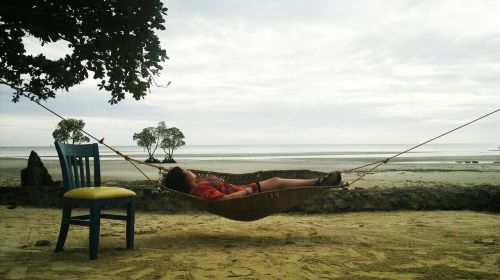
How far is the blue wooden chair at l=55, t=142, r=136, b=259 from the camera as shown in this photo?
3.15 metres

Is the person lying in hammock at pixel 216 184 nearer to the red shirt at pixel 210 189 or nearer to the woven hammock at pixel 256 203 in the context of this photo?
the red shirt at pixel 210 189

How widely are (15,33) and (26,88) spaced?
1.41 meters

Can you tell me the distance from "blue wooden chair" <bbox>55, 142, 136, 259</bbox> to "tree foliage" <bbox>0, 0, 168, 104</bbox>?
8.98 ft

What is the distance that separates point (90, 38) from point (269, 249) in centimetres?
487

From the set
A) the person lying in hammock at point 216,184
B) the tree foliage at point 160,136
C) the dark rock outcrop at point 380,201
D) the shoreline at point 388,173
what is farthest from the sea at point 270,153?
the person lying in hammock at point 216,184

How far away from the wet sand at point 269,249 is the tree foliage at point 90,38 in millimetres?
2530

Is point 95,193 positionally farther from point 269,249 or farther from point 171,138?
point 171,138

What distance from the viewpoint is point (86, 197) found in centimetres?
317

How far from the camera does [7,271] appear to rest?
2.76 metres

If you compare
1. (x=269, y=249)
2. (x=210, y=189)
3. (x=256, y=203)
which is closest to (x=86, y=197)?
(x=210, y=189)

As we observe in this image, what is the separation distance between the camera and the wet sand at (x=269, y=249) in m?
2.78

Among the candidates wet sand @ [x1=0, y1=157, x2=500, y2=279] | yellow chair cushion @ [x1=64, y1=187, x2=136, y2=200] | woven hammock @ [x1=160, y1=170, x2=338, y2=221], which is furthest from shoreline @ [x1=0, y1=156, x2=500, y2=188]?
woven hammock @ [x1=160, y1=170, x2=338, y2=221]

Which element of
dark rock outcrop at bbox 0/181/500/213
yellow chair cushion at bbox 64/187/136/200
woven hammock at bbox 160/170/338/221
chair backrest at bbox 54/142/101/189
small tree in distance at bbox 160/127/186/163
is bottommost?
dark rock outcrop at bbox 0/181/500/213

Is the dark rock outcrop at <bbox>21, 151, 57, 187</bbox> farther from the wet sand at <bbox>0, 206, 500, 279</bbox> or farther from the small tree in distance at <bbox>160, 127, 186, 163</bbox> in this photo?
the small tree in distance at <bbox>160, 127, 186, 163</bbox>
